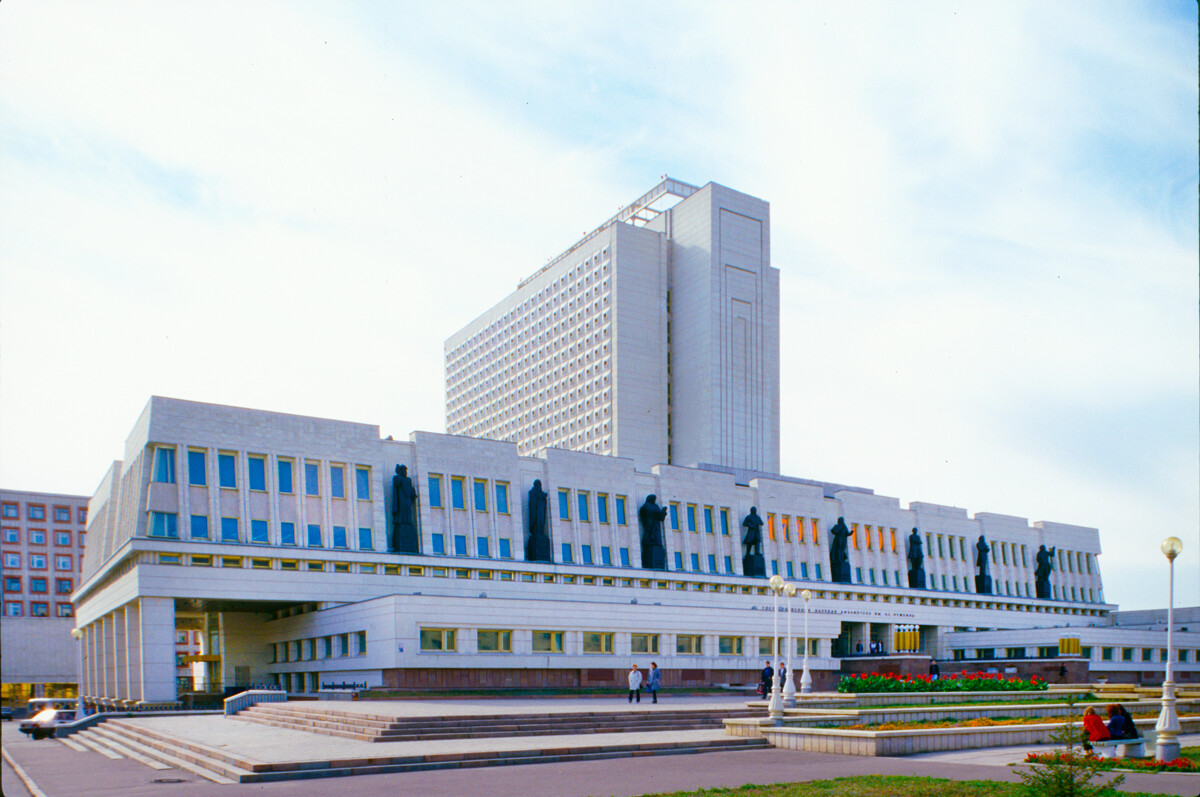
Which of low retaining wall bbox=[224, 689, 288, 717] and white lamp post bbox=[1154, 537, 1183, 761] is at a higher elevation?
white lamp post bbox=[1154, 537, 1183, 761]

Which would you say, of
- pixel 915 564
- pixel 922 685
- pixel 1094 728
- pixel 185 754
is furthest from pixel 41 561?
pixel 1094 728

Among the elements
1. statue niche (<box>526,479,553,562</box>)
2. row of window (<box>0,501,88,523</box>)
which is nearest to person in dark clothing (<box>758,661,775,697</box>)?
statue niche (<box>526,479,553,562</box>)

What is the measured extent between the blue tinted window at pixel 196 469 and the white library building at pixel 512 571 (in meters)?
0.16

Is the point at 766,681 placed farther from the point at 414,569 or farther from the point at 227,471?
the point at 227,471

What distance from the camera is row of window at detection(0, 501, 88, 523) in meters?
113

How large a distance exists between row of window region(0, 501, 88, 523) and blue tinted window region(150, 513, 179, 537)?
74275 mm

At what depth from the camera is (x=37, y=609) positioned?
112m

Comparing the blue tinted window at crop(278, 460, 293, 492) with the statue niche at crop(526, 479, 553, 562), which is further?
the statue niche at crop(526, 479, 553, 562)

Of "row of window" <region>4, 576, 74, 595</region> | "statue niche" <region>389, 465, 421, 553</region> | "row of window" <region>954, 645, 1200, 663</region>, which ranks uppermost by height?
"statue niche" <region>389, 465, 421, 553</region>

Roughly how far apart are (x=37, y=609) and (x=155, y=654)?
76913 mm

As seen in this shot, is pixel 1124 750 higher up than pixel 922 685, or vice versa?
pixel 1124 750

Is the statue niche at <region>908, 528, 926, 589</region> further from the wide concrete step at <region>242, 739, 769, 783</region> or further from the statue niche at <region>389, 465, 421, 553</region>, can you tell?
the wide concrete step at <region>242, 739, 769, 783</region>

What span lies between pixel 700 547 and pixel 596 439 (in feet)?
146

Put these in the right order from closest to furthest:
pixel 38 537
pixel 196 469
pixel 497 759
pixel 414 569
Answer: pixel 497 759
pixel 196 469
pixel 414 569
pixel 38 537
